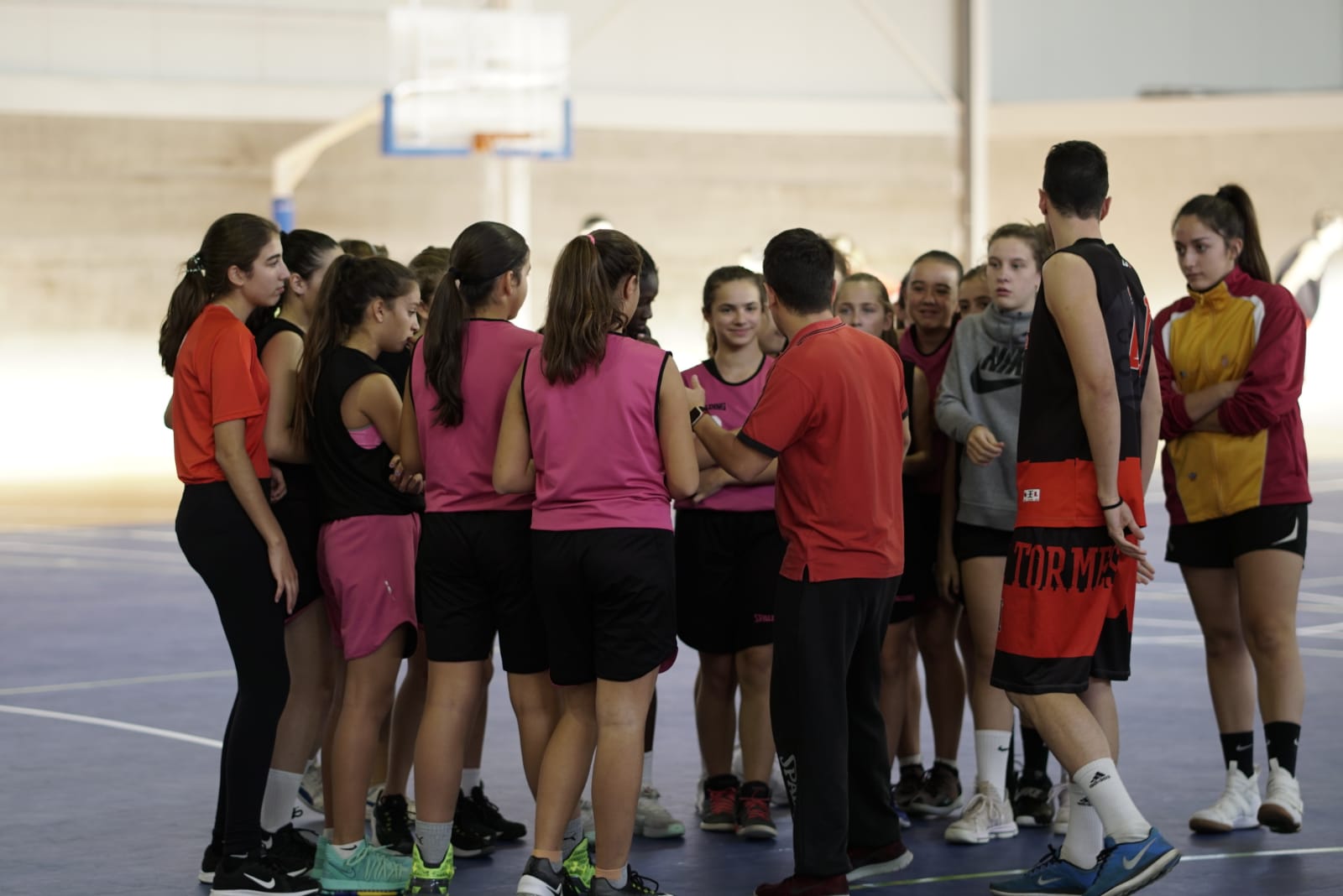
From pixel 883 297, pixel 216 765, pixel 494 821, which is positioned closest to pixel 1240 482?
pixel 883 297

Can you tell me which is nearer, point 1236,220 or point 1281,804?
point 1281,804

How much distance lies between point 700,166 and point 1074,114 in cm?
510

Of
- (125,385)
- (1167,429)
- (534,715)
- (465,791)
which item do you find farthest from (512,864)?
(125,385)

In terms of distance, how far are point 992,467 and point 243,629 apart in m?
2.23

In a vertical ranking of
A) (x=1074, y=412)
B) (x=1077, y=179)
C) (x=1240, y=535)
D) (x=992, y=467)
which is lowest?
(x=1240, y=535)

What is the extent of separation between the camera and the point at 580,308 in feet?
12.7

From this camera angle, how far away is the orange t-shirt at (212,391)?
409 centimetres

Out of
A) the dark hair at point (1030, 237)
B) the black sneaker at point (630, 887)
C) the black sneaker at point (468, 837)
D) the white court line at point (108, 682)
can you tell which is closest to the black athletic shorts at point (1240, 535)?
the dark hair at point (1030, 237)

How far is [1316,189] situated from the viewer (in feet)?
68.8

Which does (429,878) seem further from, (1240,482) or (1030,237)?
(1240,482)

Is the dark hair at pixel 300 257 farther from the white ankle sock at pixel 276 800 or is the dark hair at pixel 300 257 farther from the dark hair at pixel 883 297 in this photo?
the dark hair at pixel 883 297

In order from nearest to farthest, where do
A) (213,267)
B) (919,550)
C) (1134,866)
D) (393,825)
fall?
(1134,866) < (213,267) < (393,825) < (919,550)

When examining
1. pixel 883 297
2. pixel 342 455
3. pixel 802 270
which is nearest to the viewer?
pixel 802 270

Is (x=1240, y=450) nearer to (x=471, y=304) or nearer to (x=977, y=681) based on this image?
(x=977, y=681)
